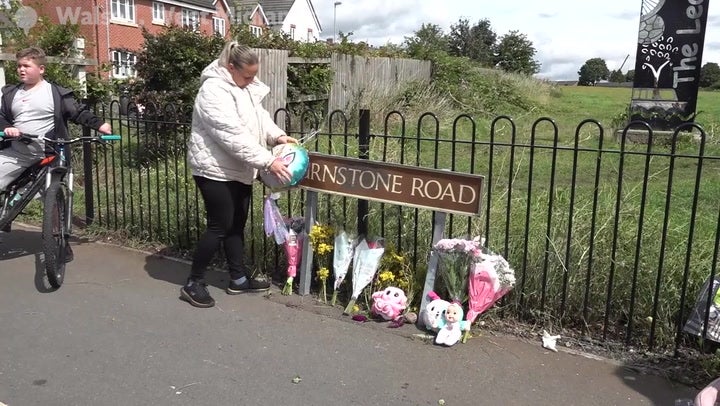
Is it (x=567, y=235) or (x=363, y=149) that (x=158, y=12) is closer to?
(x=363, y=149)

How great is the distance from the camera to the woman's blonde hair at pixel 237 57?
12.3 ft

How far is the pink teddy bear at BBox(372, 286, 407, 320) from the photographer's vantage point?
12.5ft

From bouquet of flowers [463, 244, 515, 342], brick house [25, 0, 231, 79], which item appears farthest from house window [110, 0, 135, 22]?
bouquet of flowers [463, 244, 515, 342]

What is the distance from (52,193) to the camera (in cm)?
438

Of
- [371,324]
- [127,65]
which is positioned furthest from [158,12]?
[371,324]

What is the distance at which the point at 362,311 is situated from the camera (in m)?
4.02

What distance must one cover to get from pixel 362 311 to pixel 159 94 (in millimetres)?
6091

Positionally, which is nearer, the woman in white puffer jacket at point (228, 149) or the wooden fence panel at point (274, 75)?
the woman in white puffer jacket at point (228, 149)

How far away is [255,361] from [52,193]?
2124 millimetres

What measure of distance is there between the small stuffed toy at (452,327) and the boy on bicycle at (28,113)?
9.62ft

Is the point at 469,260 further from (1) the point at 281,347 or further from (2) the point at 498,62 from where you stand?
(2) the point at 498,62

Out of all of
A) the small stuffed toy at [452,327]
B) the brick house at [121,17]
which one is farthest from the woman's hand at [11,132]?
the brick house at [121,17]

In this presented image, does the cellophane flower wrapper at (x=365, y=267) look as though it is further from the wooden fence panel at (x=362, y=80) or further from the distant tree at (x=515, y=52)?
the distant tree at (x=515, y=52)

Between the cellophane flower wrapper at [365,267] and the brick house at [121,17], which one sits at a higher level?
the brick house at [121,17]
